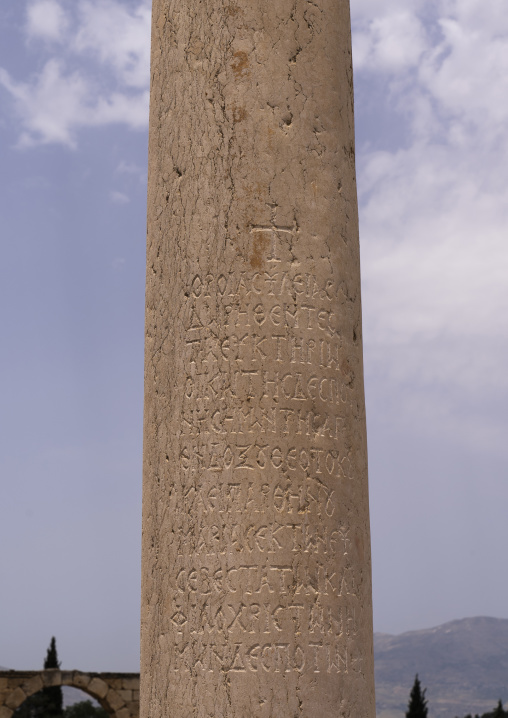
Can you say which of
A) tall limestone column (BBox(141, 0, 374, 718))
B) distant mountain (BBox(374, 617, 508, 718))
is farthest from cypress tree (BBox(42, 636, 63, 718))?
distant mountain (BBox(374, 617, 508, 718))

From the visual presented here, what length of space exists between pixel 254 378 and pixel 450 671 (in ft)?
606

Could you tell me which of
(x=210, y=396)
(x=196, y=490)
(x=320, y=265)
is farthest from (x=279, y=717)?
(x=320, y=265)

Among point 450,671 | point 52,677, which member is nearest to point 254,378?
point 52,677

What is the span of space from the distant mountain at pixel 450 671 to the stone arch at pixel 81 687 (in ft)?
468

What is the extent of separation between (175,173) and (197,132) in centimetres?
19

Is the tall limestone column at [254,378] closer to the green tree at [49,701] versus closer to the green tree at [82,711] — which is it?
the green tree at [49,701]

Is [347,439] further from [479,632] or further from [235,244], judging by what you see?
[479,632]

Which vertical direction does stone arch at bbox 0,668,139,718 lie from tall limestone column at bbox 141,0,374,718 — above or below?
below

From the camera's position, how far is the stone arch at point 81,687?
20.1m

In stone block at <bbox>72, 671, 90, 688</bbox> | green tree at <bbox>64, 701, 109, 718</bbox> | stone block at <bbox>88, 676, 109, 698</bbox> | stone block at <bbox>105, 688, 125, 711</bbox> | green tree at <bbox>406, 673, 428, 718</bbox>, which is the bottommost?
green tree at <bbox>64, 701, 109, 718</bbox>

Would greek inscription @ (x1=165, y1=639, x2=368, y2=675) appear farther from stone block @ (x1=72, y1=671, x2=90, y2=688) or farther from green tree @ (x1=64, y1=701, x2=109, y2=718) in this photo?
green tree @ (x1=64, y1=701, x2=109, y2=718)

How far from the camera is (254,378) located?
3572 mm

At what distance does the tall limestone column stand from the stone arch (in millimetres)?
17705

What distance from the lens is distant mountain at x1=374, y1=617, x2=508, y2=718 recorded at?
163375 mm
